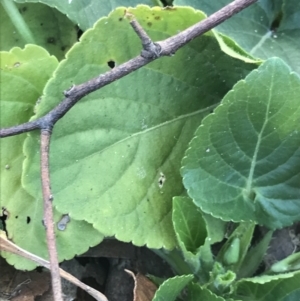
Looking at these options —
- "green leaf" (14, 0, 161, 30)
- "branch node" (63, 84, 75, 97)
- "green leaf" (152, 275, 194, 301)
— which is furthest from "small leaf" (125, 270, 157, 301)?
"green leaf" (14, 0, 161, 30)

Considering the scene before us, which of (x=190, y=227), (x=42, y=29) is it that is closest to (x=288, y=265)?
(x=190, y=227)

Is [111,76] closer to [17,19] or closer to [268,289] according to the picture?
[17,19]

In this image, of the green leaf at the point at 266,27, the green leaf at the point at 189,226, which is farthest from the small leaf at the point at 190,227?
the green leaf at the point at 266,27

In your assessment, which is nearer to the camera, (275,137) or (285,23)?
(275,137)

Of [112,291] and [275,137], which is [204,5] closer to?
[275,137]

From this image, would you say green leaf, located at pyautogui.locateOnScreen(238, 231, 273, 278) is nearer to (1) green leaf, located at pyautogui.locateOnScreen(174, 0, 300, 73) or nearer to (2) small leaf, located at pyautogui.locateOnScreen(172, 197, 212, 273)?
(2) small leaf, located at pyautogui.locateOnScreen(172, 197, 212, 273)

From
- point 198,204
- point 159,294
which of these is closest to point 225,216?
point 198,204

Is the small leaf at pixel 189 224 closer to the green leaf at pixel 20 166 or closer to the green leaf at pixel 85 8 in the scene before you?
the green leaf at pixel 20 166
